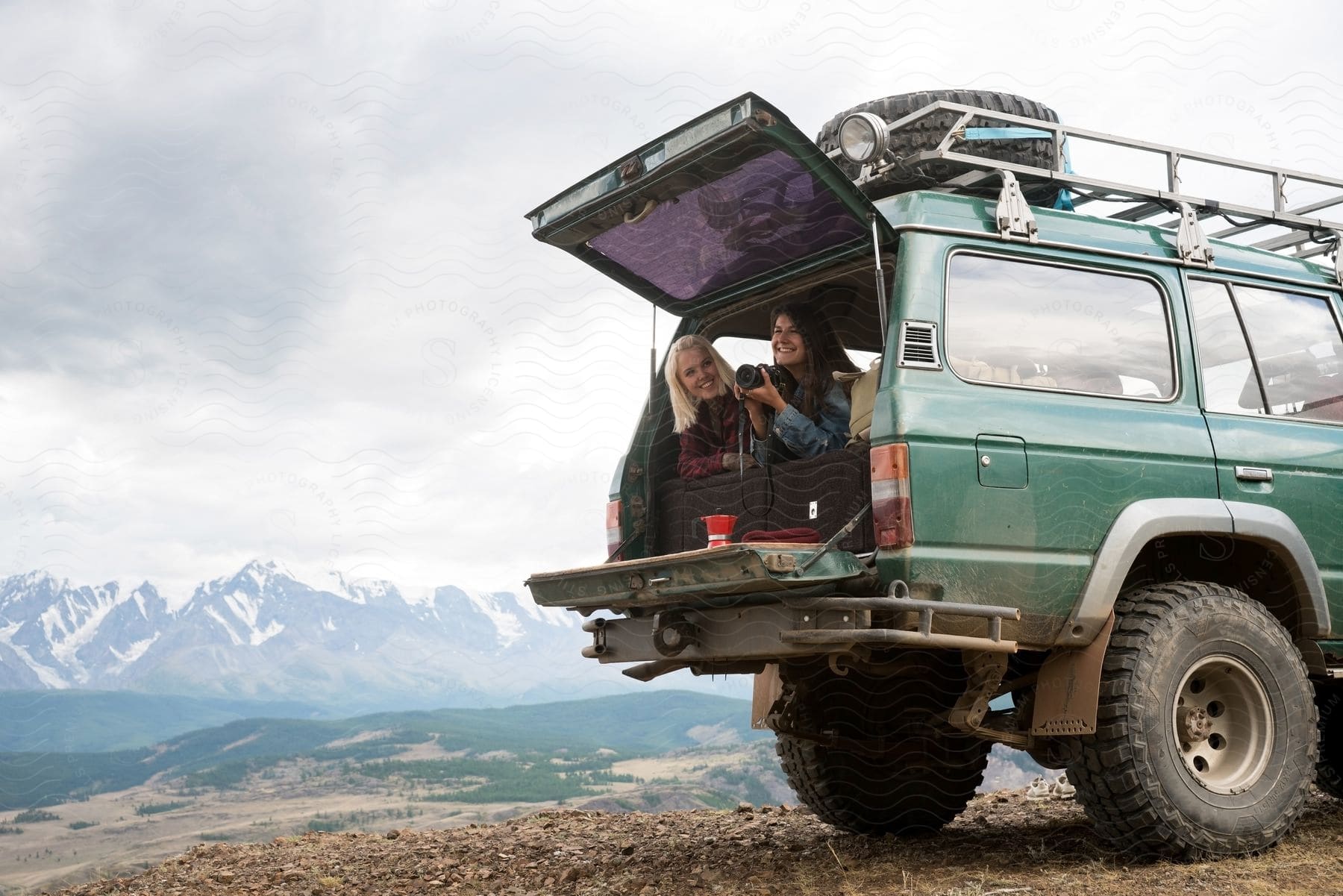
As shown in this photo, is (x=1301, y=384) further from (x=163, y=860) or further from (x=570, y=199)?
(x=163, y=860)

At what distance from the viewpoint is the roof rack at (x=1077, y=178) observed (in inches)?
207

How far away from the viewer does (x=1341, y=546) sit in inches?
225

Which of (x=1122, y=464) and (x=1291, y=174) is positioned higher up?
(x=1291, y=174)

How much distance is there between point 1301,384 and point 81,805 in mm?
212024

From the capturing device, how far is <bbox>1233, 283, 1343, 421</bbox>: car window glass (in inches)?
233

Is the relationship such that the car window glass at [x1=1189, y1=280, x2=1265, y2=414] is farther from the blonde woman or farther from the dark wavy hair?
the blonde woman

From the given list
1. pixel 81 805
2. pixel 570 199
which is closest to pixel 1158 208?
pixel 570 199

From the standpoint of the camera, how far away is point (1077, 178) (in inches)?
215

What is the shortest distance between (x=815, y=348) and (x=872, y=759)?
2.19m

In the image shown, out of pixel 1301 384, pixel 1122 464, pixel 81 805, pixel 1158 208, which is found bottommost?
pixel 81 805

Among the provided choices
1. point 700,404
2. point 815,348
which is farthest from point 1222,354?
point 700,404

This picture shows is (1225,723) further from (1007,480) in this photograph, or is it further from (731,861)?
(731,861)

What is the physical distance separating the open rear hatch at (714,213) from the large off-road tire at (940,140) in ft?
1.37

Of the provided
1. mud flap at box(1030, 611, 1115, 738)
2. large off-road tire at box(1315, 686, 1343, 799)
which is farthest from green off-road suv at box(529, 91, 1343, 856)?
large off-road tire at box(1315, 686, 1343, 799)
